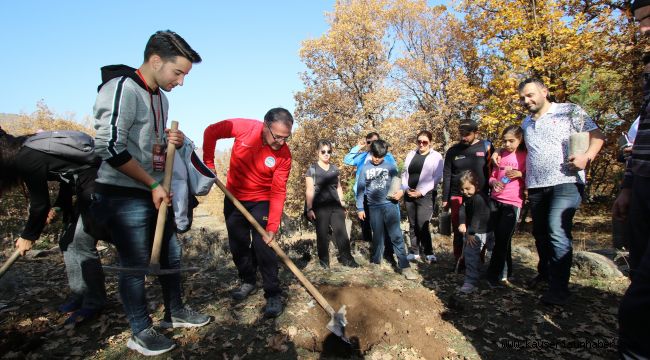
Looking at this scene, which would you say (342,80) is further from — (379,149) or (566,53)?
(379,149)

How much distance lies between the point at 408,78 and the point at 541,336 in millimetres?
24585

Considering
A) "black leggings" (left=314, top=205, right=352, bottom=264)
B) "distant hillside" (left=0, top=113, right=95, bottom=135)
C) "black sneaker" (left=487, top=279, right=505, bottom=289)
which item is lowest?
"black sneaker" (left=487, top=279, right=505, bottom=289)

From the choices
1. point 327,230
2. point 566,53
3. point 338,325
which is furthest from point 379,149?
point 566,53

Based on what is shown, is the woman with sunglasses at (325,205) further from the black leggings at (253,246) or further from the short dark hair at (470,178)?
the short dark hair at (470,178)

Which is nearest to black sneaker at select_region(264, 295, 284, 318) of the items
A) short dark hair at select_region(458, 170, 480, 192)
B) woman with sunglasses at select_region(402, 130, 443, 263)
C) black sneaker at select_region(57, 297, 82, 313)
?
black sneaker at select_region(57, 297, 82, 313)

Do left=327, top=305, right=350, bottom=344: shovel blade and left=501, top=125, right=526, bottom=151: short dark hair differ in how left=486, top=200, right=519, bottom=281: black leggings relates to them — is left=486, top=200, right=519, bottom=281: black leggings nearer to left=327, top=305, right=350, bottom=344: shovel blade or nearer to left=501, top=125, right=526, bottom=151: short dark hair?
left=501, top=125, right=526, bottom=151: short dark hair

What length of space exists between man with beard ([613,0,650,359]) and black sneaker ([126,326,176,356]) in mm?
3166

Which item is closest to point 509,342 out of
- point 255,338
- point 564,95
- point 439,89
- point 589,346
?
point 589,346

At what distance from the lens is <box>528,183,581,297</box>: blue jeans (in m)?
3.69

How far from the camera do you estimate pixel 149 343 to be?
2896 millimetres

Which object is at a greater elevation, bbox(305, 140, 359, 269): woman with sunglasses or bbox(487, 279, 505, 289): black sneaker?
bbox(305, 140, 359, 269): woman with sunglasses

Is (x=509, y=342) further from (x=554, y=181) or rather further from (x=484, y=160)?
(x=484, y=160)

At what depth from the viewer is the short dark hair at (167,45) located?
2619 mm

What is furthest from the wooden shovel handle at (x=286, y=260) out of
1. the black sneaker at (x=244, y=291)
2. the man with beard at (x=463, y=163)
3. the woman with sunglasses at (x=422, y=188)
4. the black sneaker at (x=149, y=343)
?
the woman with sunglasses at (x=422, y=188)
